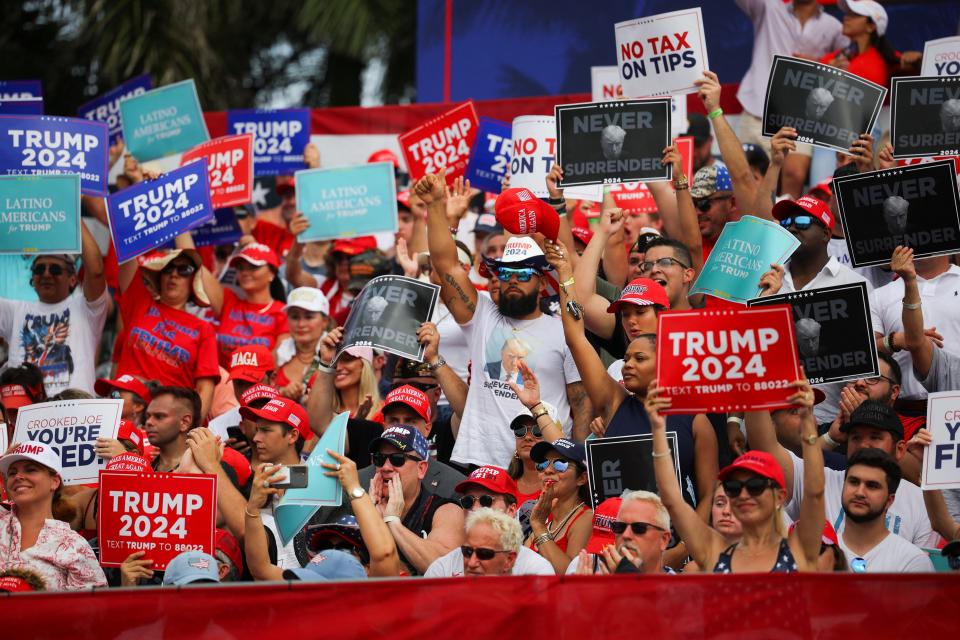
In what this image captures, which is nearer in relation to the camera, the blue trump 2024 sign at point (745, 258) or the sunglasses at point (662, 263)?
the blue trump 2024 sign at point (745, 258)

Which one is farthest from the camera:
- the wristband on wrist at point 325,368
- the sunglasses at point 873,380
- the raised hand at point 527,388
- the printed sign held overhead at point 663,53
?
the printed sign held overhead at point 663,53

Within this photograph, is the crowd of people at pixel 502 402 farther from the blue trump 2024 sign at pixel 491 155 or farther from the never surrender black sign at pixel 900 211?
the blue trump 2024 sign at pixel 491 155

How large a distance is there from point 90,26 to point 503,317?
9.84 metres

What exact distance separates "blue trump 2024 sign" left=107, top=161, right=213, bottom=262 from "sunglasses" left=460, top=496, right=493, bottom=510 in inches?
144

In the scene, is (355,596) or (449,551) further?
(449,551)

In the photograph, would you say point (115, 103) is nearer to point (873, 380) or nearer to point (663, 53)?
point (663, 53)

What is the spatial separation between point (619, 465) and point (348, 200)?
4.90 m

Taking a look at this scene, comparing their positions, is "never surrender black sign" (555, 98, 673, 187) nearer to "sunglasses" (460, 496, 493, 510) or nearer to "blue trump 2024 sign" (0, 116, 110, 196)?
"sunglasses" (460, 496, 493, 510)

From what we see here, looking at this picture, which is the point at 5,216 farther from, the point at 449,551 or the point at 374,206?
the point at 449,551

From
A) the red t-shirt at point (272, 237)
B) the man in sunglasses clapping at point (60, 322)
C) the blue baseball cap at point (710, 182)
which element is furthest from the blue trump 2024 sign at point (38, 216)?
the blue baseball cap at point (710, 182)

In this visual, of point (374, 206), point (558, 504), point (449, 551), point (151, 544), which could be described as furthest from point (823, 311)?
point (374, 206)

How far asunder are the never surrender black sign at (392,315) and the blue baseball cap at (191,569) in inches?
87.1

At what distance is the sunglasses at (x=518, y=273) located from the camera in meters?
9.19

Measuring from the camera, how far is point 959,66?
1016 cm
